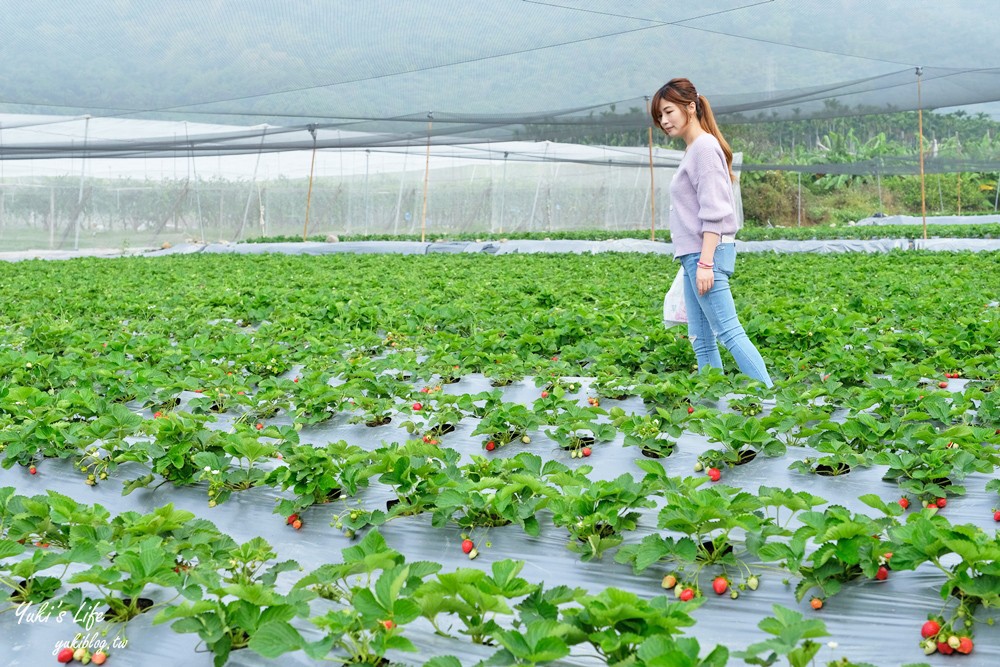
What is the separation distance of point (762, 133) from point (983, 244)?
14.3 feet

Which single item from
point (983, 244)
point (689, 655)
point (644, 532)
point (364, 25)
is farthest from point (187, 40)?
point (983, 244)

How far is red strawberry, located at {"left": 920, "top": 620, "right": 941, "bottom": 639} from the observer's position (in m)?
1.71

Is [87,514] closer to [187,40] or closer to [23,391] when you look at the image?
[23,391]

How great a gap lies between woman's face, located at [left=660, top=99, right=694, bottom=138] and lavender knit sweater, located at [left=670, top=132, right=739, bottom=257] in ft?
0.31

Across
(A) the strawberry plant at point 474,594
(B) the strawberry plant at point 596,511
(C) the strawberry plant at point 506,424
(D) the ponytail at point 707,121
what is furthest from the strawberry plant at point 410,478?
(D) the ponytail at point 707,121

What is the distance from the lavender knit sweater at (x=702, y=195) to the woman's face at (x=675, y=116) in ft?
0.31

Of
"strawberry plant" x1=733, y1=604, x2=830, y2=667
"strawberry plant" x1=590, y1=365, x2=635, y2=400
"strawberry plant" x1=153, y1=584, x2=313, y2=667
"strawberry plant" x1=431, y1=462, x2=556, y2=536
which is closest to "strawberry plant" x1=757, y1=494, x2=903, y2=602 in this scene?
"strawberry plant" x1=733, y1=604, x2=830, y2=667

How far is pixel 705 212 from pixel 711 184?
12 cm

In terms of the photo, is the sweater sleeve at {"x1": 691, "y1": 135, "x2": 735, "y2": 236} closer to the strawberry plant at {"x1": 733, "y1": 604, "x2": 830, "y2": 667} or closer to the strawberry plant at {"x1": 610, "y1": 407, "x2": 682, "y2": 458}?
the strawberry plant at {"x1": 610, "y1": 407, "x2": 682, "y2": 458}

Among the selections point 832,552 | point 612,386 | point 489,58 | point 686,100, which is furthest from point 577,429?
point 489,58

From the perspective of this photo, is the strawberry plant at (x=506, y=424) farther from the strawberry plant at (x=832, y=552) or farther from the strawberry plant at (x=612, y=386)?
the strawberry plant at (x=832, y=552)

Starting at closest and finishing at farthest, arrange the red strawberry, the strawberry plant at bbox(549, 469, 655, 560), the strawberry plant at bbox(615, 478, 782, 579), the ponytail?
the red strawberry → the strawberry plant at bbox(615, 478, 782, 579) → the strawberry plant at bbox(549, 469, 655, 560) → the ponytail

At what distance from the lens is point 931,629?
5.61 ft

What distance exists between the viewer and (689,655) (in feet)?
4.83
